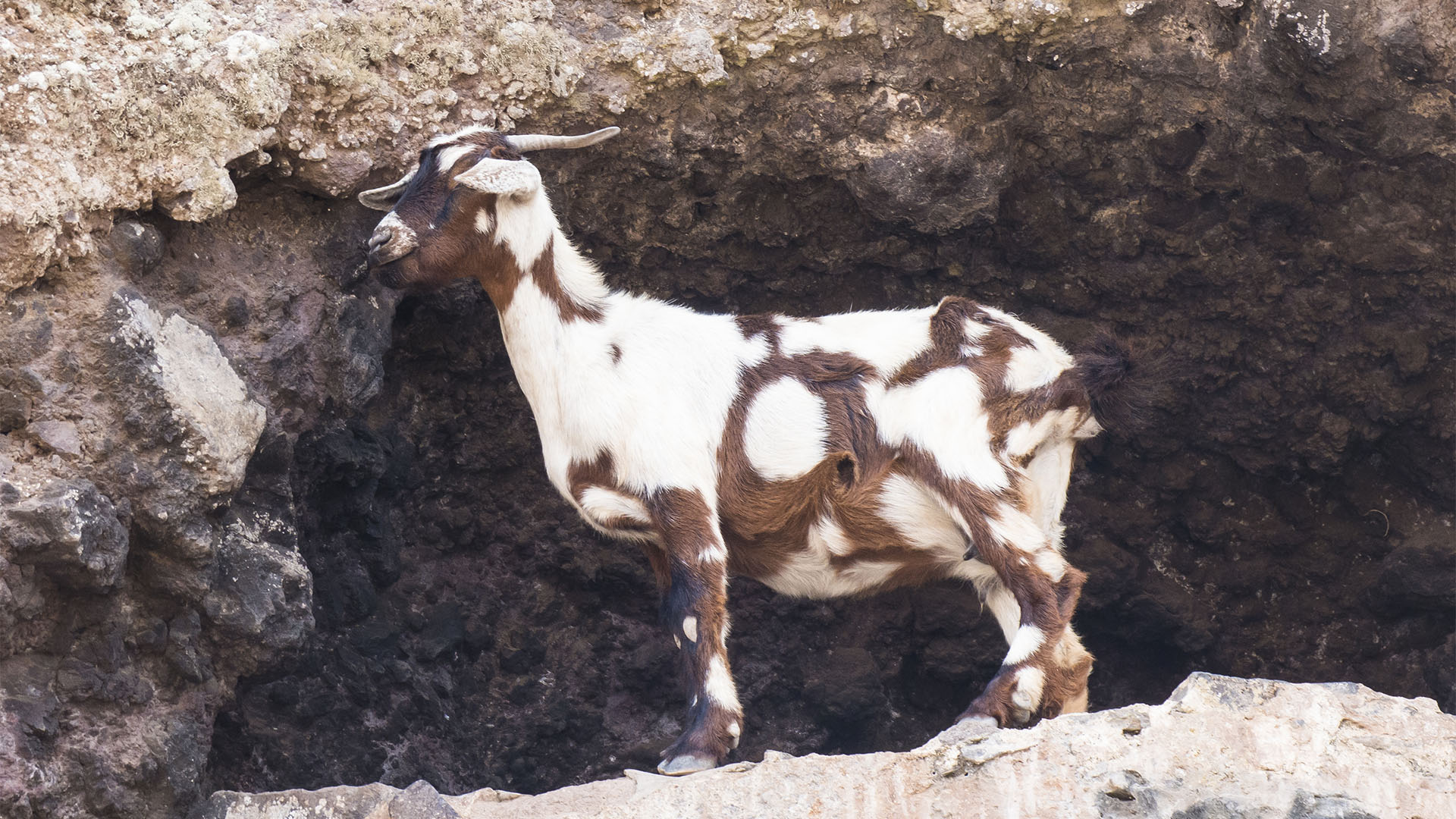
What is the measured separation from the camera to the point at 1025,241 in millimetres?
5418

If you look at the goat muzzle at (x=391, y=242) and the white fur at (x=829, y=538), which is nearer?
the goat muzzle at (x=391, y=242)

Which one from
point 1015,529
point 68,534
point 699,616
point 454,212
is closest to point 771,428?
point 699,616

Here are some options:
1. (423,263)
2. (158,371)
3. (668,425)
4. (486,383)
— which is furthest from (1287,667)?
(158,371)

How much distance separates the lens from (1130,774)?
11.3 ft

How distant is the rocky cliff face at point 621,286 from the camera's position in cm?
391

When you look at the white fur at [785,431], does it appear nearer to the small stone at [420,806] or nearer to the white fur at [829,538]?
the white fur at [829,538]

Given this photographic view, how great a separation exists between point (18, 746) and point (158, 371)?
107 cm

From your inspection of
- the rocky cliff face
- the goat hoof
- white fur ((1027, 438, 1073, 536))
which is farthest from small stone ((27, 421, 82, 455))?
white fur ((1027, 438, 1073, 536))

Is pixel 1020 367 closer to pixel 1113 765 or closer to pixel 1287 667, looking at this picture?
pixel 1113 765

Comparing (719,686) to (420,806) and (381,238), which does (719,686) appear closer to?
(420,806)

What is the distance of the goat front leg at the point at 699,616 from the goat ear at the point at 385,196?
1.29 metres

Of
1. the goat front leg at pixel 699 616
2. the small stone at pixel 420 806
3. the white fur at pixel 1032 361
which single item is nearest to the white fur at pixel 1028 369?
the white fur at pixel 1032 361

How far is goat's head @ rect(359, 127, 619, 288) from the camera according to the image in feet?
13.7

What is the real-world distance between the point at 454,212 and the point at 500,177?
0.58ft
